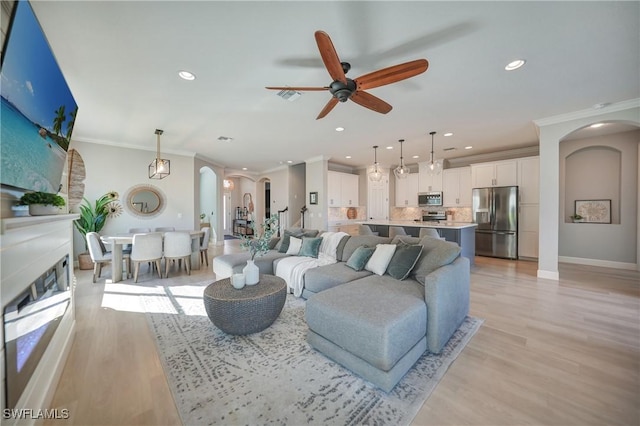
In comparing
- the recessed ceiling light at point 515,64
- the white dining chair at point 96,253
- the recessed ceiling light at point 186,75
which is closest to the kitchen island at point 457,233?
the recessed ceiling light at point 515,64

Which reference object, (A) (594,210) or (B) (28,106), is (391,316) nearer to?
(B) (28,106)

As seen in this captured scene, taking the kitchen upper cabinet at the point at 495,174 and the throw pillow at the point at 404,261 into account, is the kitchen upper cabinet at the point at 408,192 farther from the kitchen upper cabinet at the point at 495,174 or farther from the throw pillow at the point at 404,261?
the throw pillow at the point at 404,261

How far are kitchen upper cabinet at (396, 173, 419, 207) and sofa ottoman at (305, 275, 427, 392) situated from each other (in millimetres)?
5985

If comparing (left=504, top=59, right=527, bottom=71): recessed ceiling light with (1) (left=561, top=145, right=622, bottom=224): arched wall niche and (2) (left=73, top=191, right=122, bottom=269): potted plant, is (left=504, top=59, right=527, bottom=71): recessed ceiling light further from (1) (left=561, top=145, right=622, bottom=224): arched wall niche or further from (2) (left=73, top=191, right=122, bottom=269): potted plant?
(2) (left=73, top=191, right=122, bottom=269): potted plant

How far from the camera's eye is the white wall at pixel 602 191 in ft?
15.7

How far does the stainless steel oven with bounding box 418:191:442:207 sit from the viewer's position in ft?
23.4

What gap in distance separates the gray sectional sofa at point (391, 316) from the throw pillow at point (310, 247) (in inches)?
40.0

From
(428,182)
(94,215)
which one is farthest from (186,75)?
(428,182)

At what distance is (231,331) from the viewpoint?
2236 mm

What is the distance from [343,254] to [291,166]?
552 cm

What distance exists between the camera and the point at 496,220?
589 centimetres

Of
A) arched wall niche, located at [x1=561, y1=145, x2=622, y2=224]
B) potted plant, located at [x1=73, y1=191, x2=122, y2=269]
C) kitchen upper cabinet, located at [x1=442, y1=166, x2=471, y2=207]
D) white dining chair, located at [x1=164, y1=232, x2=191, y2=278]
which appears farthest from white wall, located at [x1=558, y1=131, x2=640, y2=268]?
potted plant, located at [x1=73, y1=191, x2=122, y2=269]

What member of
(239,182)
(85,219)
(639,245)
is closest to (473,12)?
(639,245)

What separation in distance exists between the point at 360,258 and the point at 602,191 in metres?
6.00
